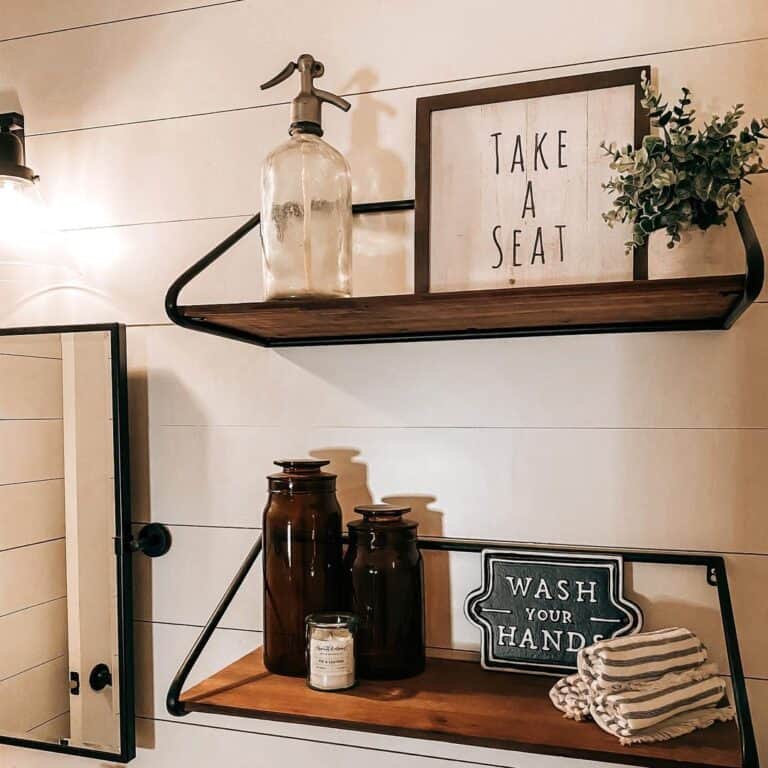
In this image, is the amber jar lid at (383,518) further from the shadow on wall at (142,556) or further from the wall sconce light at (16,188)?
the wall sconce light at (16,188)

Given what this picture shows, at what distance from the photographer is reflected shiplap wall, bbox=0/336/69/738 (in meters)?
1.21

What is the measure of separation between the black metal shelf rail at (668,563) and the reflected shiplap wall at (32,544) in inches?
12.1

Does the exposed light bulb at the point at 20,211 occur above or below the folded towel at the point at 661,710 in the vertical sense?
above

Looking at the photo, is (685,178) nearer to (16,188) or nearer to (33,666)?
(16,188)

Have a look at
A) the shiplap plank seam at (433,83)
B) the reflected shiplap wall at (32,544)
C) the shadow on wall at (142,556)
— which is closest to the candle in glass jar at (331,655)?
the shadow on wall at (142,556)

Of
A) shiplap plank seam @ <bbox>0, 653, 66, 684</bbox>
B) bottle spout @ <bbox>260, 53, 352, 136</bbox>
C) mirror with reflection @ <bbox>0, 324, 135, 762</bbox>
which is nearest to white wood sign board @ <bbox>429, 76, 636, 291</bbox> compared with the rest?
bottle spout @ <bbox>260, 53, 352, 136</bbox>

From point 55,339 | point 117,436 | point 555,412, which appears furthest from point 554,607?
point 55,339

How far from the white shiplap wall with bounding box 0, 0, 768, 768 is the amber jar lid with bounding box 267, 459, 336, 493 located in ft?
0.33

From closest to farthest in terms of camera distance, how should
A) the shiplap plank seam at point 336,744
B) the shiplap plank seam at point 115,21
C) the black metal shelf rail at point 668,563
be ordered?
the black metal shelf rail at point 668,563 < the shiplap plank seam at point 336,744 < the shiplap plank seam at point 115,21

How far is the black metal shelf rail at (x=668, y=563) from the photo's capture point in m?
0.75

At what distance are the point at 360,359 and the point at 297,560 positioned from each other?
0.89 ft

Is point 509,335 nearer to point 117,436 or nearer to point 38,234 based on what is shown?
point 117,436

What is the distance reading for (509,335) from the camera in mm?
1000

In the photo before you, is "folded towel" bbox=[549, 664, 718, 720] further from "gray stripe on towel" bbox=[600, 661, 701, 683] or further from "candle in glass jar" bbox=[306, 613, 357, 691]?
"candle in glass jar" bbox=[306, 613, 357, 691]
